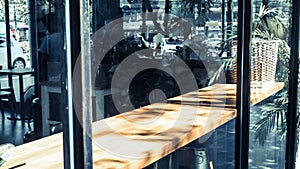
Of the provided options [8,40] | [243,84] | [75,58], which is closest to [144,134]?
[243,84]

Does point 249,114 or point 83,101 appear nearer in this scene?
point 83,101

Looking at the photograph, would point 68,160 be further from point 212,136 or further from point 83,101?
A: point 212,136

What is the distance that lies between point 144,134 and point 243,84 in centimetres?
58

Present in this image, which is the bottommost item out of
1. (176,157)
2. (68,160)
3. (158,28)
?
(176,157)

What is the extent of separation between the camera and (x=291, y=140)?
2615 millimetres

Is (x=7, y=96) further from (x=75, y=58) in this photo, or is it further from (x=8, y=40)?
(x=75, y=58)

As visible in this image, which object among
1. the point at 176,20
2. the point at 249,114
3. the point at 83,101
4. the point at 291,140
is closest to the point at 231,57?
the point at 249,114

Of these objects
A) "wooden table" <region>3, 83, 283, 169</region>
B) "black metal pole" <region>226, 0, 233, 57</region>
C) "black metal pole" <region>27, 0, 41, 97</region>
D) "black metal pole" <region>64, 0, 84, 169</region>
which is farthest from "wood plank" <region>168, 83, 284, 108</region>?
"black metal pole" <region>64, 0, 84, 169</region>

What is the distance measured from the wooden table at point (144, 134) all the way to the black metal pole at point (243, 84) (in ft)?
0.20

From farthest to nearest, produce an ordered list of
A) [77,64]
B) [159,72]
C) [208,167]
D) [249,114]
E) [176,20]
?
1. [176,20]
2. [159,72]
3. [208,167]
4. [249,114]
5. [77,64]

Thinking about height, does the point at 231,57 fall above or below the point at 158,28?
below

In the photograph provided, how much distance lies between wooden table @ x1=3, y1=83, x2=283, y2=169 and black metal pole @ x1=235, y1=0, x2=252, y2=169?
0.20 feet

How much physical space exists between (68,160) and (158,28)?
249 centimetres

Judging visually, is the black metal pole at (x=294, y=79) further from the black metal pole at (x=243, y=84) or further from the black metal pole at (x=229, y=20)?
the black metal pole at (x=243, y=84)
